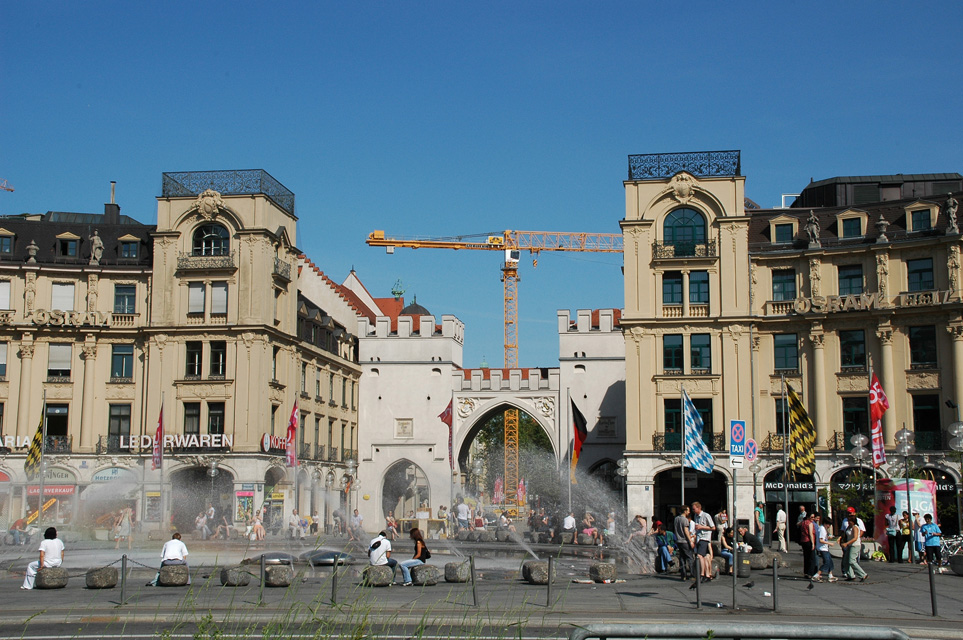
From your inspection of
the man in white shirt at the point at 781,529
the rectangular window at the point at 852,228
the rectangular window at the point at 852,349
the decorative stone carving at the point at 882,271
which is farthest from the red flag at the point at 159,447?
the decorative stone carving at the point at 882,271

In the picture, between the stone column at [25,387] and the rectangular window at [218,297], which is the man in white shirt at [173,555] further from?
the stone column at [25,387]

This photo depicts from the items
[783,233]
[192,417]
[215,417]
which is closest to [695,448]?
[783,233]

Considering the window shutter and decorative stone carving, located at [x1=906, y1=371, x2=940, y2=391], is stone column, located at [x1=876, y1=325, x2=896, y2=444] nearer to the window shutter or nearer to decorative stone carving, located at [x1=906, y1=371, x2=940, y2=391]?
decorative stone carving, located at [x1=906, y1=371, x2=940, y2=391]

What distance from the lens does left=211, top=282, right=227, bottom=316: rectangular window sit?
2021 inches

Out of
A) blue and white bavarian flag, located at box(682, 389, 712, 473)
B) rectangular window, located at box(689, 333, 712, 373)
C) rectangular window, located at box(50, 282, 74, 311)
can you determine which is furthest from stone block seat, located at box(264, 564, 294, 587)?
rectangular window, located at box(50, 282, 74, 311)

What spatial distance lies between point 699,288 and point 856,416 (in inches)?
361

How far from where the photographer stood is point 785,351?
159 feet

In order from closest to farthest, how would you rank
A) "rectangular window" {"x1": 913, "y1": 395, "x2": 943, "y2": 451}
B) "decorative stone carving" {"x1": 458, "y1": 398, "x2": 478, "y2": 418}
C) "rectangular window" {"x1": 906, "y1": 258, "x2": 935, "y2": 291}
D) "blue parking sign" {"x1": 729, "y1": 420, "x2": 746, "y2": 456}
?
1. "blue parking sign" {"x1": 729, "y1": 420, "x2": 746, "y2": 456}
2. "rectangular window" {"x1": 913, "y1": 395, "x2": 943, "y2": 451}
3. "rectangular window" {"x1": 906, "y1": 258, "x2": 935, "y2": 291}
4. "decorative stone carving" {"x1": 458, "y1": 398, "x2": 478, "y2": 418}

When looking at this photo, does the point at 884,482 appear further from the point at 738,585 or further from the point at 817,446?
the point at 817,446

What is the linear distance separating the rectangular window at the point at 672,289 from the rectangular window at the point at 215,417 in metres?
22.2

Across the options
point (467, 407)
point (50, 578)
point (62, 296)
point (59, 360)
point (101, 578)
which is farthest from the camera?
point (467, 407)

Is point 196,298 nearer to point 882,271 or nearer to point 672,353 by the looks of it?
point 672,353

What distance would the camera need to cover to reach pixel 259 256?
51.1 meters

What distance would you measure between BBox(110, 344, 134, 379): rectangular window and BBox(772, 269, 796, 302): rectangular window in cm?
3195
